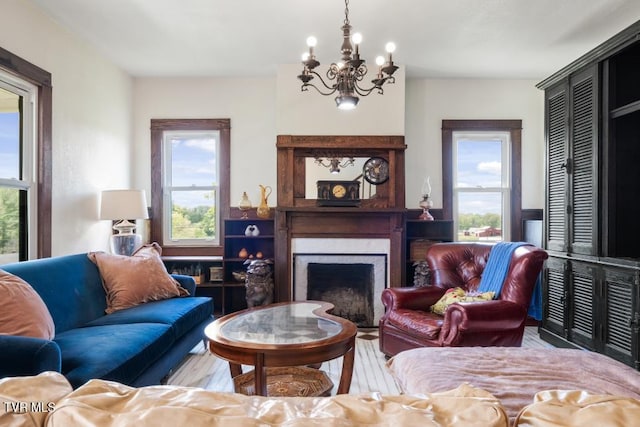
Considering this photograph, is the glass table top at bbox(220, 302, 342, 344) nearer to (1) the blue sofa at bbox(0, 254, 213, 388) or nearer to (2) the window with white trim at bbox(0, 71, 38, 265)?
(1) the blue sofa at bbox(0, 254, 213, 388)

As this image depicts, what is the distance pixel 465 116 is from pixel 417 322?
9.54 feet

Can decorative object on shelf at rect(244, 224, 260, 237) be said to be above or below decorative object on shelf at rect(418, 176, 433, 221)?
below

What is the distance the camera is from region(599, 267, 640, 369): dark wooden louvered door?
2887 mm

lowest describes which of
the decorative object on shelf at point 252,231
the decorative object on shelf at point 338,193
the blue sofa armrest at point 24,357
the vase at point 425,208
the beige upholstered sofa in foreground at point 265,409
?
the blue sofa armrest at point 24,357

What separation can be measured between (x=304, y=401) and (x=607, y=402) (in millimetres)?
436

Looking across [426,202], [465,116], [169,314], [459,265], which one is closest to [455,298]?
[459,265]

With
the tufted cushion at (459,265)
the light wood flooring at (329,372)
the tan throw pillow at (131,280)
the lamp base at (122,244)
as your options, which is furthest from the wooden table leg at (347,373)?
the lamp base at (122,244)

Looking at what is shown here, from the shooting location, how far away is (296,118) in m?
4.43

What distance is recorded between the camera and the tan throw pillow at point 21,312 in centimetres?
189

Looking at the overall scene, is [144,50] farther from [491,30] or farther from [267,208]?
[491,30]

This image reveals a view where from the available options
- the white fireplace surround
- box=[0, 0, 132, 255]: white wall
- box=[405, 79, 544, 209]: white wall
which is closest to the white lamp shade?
box=[0, 0, 132, 255]: white wall

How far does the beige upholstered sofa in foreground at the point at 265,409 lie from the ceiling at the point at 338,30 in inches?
123

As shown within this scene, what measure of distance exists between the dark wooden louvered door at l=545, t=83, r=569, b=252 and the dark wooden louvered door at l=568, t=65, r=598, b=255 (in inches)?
3.3

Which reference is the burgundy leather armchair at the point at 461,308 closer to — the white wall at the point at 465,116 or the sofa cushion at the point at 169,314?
the white wall at the point at 465,116
